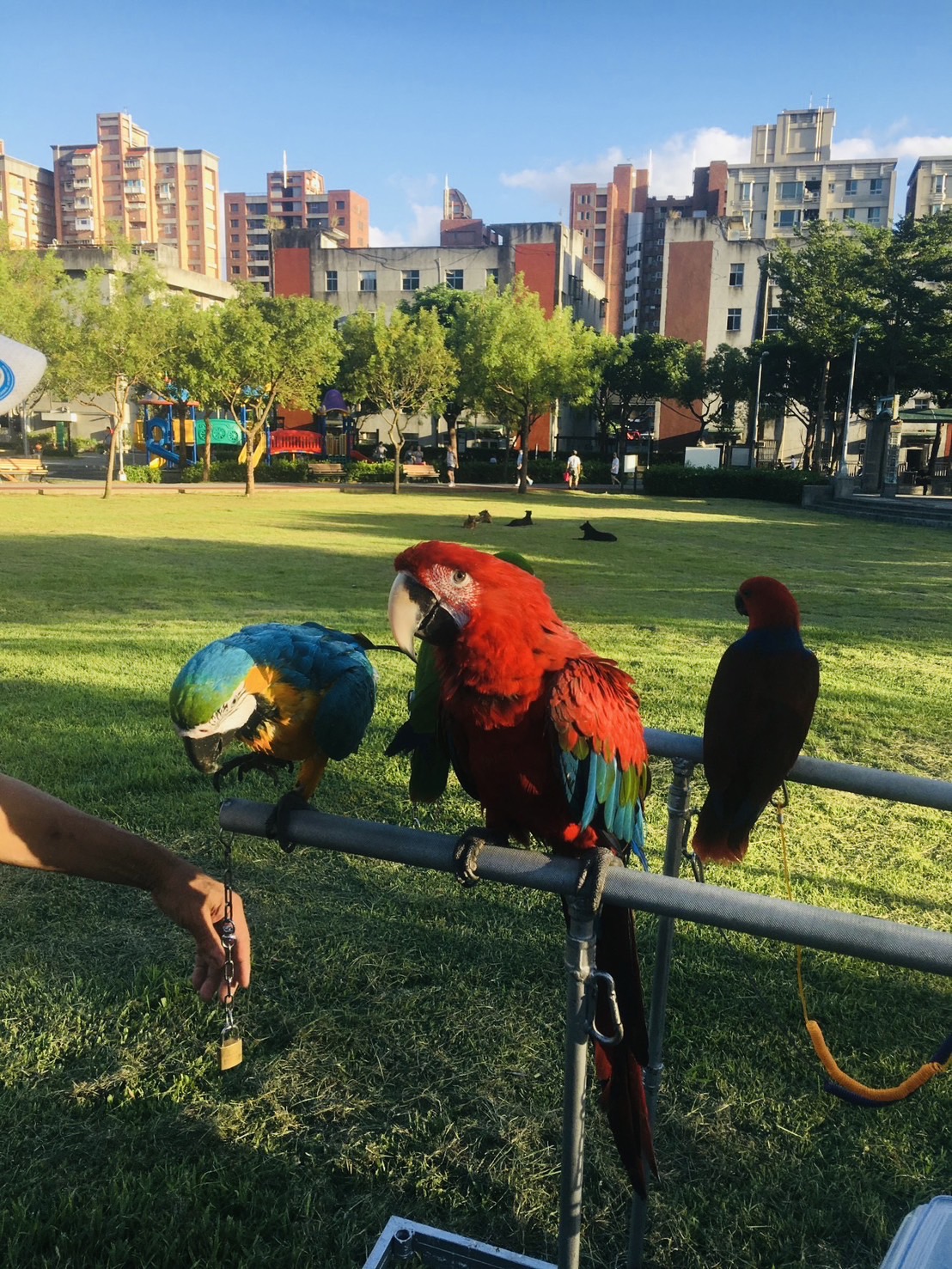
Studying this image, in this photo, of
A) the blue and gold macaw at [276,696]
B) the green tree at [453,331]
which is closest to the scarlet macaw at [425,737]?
the blue and gold macaw at [276,696]

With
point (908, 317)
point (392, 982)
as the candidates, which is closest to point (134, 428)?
point (908, 317)

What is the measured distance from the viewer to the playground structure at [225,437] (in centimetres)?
4134

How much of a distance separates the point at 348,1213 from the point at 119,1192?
2.01 feet

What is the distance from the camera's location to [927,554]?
634 inches

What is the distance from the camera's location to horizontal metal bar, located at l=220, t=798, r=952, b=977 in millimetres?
1144

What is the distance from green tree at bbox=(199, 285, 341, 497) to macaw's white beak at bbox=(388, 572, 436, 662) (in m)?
27.3

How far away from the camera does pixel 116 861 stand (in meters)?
1.84

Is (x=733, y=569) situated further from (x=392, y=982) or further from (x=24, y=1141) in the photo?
(x=24, y=1141)

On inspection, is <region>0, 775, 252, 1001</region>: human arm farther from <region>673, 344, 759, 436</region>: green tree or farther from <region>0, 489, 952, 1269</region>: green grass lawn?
<region>673, 344, 759, 436</region>: green tree

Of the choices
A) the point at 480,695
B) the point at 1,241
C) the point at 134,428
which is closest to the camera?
the point at 480,695

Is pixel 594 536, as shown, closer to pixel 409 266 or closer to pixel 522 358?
pixel 522 358

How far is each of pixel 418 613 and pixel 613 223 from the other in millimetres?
125361

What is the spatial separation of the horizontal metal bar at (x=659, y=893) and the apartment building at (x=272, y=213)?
13915 cm

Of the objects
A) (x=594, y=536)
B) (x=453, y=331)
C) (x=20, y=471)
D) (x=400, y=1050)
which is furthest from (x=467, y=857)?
(x=20, y=471)
